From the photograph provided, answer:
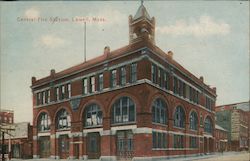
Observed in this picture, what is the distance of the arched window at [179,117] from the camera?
48.3 ft

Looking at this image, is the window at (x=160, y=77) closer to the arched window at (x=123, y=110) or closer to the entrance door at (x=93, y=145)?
the arched window at (x=123, y=110)

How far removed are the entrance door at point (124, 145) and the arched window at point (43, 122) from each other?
3.99 metres

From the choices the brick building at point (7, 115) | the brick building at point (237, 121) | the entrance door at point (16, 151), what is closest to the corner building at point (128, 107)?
the brick building at point (237, 121)

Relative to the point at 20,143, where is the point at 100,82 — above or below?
above

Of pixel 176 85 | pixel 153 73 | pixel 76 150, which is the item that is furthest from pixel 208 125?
pixel 76 150

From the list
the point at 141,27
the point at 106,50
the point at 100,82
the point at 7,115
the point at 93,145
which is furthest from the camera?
the point at 93,145

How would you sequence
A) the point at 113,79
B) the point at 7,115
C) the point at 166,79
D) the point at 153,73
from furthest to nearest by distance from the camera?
1. the point at 113,79
2. the point at 166,79
3. the point at 153,73
4. the point at 7,115

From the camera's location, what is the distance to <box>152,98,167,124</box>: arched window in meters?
13.6

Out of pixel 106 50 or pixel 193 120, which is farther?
pixel 193 120

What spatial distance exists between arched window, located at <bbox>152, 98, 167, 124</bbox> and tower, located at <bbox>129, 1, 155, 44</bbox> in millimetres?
2615

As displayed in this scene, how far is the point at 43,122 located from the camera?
16688 millimetres

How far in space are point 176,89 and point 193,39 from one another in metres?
3.33

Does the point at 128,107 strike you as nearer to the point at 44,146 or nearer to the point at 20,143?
the point at 44,146

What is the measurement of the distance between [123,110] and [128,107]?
12.1 inches
